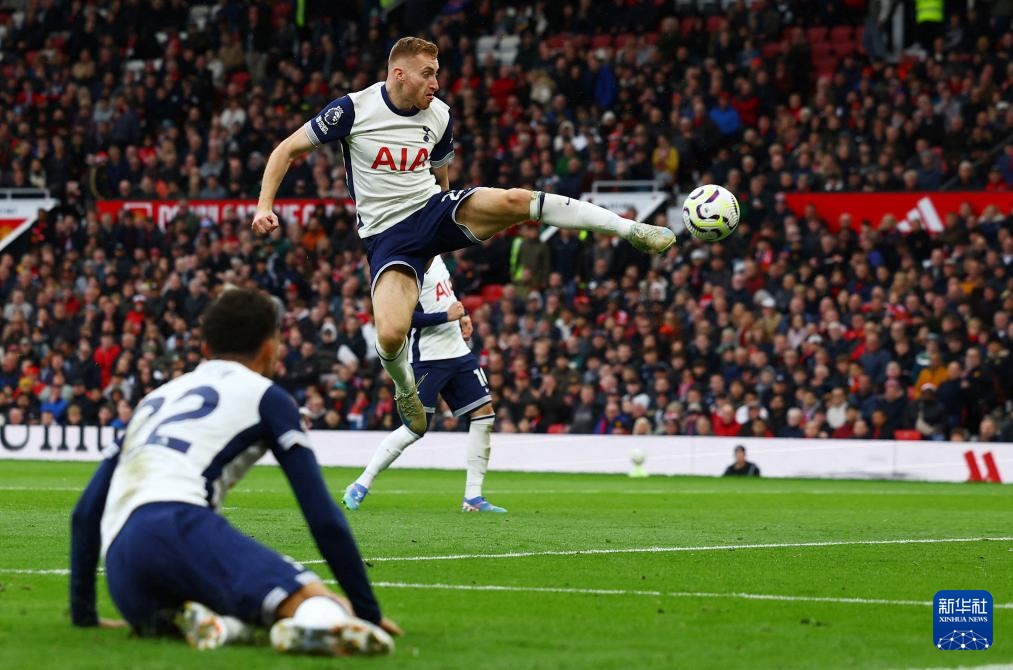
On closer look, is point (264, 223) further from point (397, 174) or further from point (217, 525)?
point (217, 525)

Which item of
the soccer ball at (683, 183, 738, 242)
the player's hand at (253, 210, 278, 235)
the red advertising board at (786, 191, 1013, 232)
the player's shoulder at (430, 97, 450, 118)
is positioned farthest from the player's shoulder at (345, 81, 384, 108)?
the red advertising board at (786, 191, 1013, 232)

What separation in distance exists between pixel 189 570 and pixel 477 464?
864cm

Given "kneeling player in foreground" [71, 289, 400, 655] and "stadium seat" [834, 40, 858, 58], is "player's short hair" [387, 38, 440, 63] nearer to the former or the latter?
"kneeling player in foreground" [71, 289, 400, 655]

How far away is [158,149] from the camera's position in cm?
3384

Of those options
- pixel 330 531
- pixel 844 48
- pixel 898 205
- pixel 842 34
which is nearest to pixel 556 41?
pixel 842 34

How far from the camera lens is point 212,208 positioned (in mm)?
32219

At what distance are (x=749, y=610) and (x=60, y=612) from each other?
280 cm

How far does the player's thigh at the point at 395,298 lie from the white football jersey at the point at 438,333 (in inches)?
105

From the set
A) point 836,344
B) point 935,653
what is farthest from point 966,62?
point 935,653

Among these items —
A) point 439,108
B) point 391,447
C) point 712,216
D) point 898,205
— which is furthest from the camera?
point 898,205

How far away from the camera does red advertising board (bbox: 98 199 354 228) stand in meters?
31.2

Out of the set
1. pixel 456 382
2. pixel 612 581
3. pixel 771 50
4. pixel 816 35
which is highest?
pixel 816 35

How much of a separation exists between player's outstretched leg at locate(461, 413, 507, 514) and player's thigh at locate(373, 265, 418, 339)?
8.12 ft

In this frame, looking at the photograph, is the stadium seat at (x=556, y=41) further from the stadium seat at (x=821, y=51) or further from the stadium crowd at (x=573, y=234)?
the stadium seat at (x=821, y=51)
